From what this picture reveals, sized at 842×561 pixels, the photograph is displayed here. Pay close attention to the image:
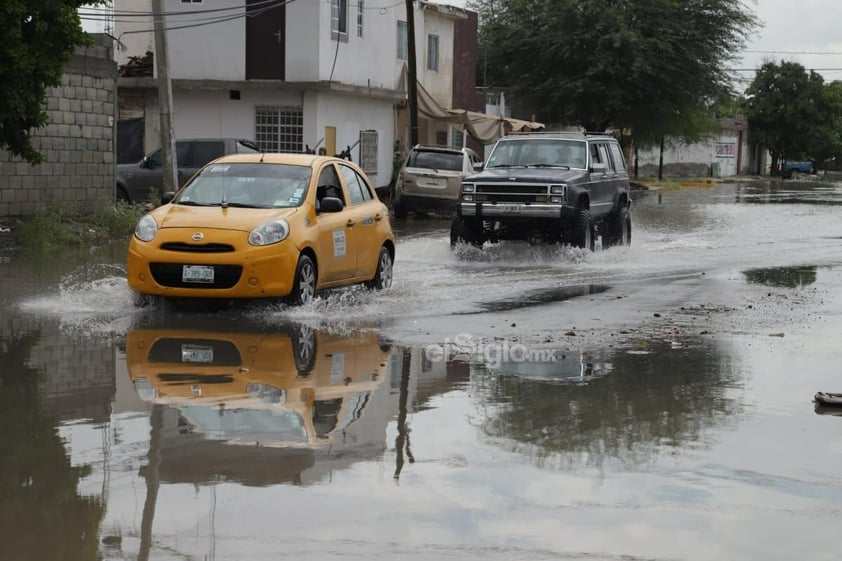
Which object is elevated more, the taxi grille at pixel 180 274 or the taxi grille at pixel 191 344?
the taxi grille at pixel 180 274

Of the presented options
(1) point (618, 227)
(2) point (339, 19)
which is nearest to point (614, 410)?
(1) point (618, 227)

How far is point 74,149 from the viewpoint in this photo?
22891mm

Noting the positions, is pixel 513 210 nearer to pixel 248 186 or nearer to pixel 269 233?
pixel 248 186

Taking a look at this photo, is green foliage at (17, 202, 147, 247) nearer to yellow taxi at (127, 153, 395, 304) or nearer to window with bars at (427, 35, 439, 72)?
yellow taxi at (127, 153, 395, 304)

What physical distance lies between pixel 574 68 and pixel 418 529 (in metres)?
50.9

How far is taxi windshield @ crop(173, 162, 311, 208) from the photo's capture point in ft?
42.1

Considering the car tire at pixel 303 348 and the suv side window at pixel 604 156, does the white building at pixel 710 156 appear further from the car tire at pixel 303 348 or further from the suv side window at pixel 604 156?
the car tire at pixel 303 348

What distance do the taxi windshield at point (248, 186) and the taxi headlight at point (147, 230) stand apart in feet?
2.20

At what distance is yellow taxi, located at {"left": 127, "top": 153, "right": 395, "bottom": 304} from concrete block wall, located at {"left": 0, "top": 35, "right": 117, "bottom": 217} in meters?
9.02

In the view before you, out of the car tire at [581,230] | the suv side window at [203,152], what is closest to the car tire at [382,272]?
the car tire at [581,230]

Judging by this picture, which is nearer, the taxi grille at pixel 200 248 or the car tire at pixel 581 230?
the taxi grille at pixel 200 248

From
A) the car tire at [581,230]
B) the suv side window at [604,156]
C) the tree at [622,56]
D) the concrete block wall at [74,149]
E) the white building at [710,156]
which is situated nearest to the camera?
the car tire at [581,230]

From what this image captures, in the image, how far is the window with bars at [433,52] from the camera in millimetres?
45469

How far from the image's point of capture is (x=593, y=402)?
8.30 m
